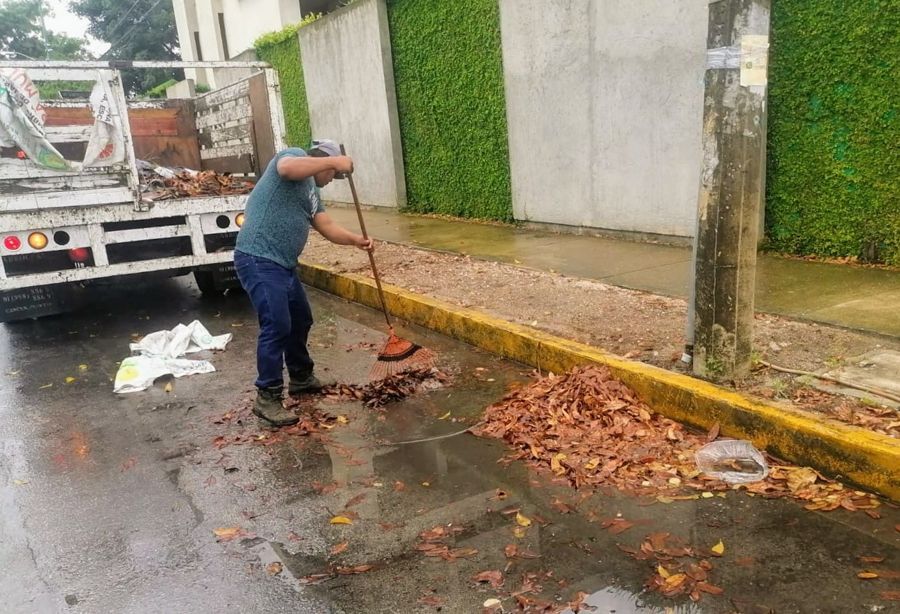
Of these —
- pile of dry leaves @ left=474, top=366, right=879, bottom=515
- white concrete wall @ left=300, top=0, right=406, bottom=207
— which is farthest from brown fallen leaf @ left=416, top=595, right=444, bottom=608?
white concrete wall @ left=300, top=0, right=406, bottom=207

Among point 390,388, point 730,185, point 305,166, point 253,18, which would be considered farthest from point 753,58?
point 253,18

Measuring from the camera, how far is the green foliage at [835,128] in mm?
5965

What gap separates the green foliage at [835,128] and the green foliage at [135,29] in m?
39.8

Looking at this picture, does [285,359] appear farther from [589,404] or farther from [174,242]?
[174,242]

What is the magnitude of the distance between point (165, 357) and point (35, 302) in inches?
80.4

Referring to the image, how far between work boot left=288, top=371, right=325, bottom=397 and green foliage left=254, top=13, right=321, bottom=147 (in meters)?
11.8

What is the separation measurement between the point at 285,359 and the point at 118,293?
5.05 meters

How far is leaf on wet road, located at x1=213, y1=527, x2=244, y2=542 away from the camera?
3.23 meters

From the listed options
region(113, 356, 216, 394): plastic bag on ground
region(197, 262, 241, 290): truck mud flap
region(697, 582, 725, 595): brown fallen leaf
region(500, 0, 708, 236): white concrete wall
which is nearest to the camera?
region(697, 582, 725, 595): brown fallen leaf

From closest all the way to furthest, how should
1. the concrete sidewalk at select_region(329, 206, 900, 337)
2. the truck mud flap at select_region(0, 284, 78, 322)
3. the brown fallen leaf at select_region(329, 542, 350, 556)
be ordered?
1. the brown fallen leaf at select_region(329, 542, 350, 556)
2. the concrete sidewalk at select_region(329, 206, 900, 337)
3. the truck mud flap at select_region(0, 284, 78, 322)

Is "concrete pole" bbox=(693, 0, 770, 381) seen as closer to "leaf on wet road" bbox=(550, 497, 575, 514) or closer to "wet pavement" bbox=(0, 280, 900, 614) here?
"wet pavement" bbox=(0, 280, 900, 614)

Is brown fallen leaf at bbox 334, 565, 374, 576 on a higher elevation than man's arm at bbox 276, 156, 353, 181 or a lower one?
lower

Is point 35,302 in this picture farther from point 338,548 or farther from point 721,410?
point 721,410

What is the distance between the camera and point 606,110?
8320 millimetres
